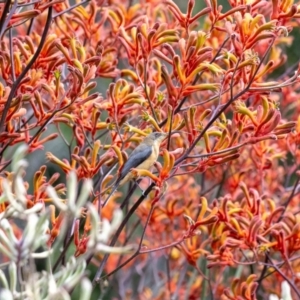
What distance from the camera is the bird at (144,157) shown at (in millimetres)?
2885

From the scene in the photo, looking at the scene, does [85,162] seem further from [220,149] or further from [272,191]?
[272,191]

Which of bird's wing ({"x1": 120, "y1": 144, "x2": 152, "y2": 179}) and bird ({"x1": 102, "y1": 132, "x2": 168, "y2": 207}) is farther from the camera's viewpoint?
bird's wing ({"x1": 120, "y1": 144, "x2": 152, "y2": 179})

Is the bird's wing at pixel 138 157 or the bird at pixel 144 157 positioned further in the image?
the bird's wing at pixel 138 157

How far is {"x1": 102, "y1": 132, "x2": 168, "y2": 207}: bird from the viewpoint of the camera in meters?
2.88

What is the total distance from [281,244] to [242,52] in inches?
35.4

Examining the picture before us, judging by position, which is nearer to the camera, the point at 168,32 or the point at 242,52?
the point at 242,52

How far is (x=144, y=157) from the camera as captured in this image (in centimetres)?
312

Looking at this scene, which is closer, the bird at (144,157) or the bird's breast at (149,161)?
the bird at (144,157)

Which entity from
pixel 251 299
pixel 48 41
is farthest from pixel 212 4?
pixel 251 299

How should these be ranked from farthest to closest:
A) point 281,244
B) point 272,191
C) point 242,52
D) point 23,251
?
point 272,191 → point 281,244 → point 242,52 → point 23,251

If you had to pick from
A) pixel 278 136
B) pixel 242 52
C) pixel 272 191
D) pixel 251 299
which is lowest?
pixel 272 191

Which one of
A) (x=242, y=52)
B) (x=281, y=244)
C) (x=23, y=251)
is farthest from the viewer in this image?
(x=281, y=244)

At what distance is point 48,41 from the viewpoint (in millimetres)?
2816

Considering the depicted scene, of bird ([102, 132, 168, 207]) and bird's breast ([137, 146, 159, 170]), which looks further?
bird's breast ([137, 146, 159, 170])
